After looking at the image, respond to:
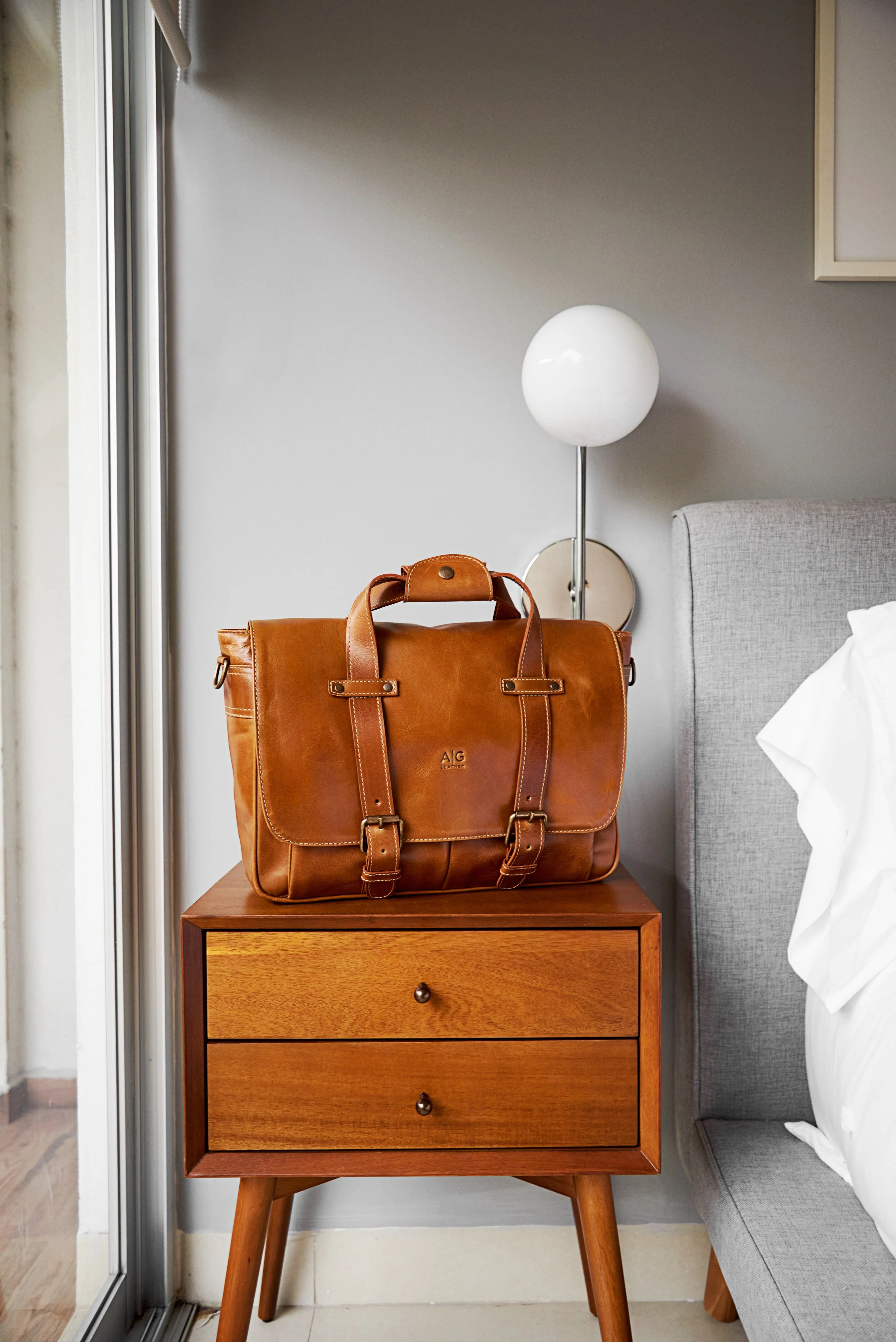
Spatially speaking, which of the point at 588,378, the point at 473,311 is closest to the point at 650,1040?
the point at 588,378

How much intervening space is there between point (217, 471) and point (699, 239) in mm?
803

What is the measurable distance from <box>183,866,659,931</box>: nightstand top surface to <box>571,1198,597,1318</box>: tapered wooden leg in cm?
48

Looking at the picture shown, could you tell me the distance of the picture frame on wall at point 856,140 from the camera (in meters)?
1.24

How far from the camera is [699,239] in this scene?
4.16 ft

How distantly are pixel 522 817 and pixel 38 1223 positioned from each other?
72 cm

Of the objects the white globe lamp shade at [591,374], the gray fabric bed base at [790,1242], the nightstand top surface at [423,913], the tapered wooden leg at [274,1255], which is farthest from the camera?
the tapered wooden leg at [274,1255]

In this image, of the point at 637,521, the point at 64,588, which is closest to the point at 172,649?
the point at 64,588

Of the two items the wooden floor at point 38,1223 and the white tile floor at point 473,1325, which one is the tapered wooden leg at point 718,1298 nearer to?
the white tile floor at point 473,1325

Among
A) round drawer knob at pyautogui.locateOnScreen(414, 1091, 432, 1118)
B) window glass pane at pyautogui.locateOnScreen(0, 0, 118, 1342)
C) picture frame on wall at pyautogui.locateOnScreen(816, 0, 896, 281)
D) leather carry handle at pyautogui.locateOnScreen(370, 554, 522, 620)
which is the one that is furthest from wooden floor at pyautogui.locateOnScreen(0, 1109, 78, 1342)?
picture frame on wall at pyautogui.locateOnScreen(816, 0, 896, 281)

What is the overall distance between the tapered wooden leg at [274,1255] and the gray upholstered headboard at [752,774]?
1.84 ft

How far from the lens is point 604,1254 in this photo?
35.0 inches

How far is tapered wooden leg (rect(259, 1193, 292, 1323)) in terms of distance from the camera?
1.16 metres

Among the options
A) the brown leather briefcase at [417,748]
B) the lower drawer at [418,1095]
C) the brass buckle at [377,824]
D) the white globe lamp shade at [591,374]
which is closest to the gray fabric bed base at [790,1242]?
the lower drawer at [418,1095]

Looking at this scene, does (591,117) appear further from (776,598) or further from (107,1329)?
(107,1329)
